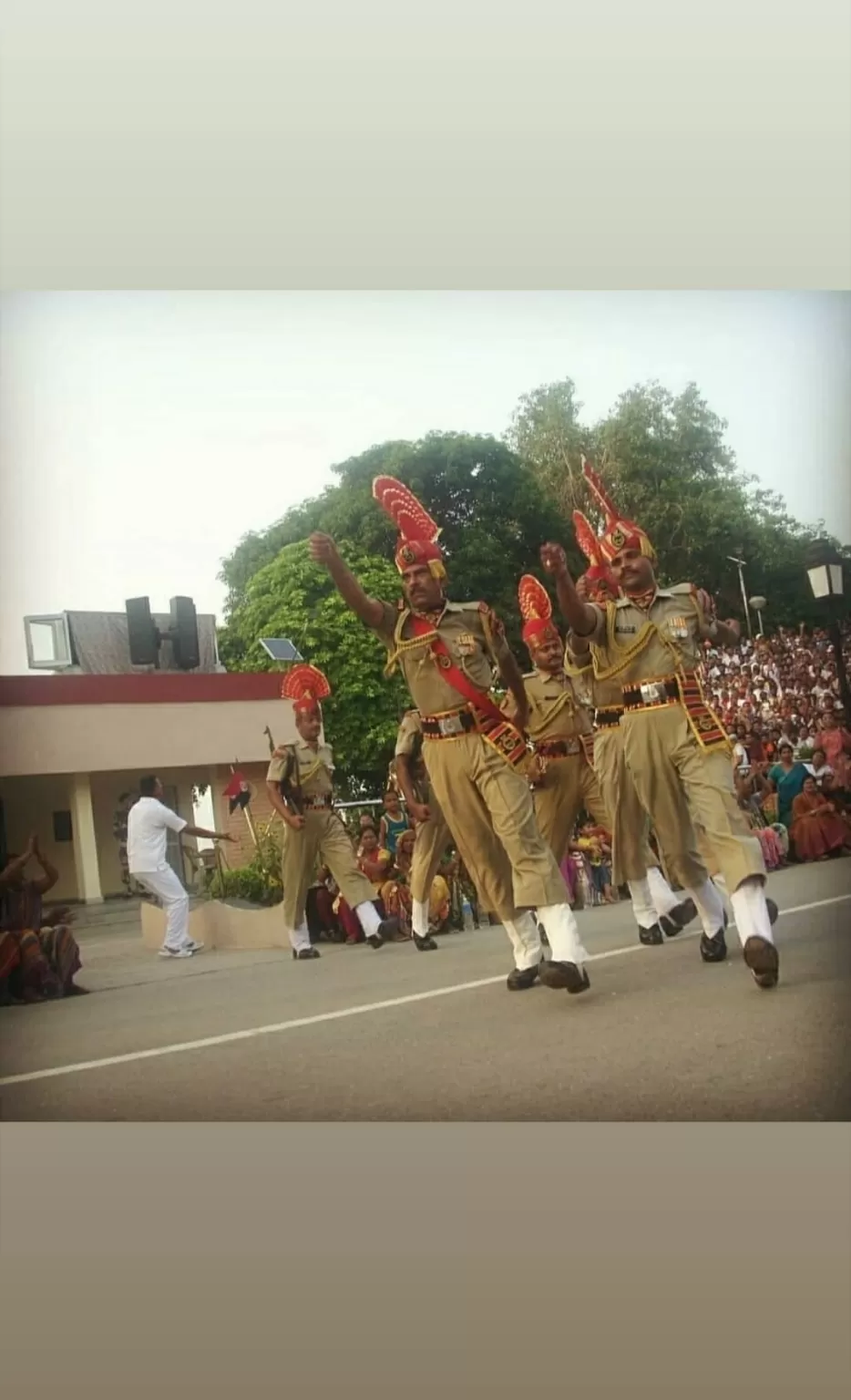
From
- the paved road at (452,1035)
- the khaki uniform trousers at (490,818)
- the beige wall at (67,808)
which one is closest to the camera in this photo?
the paved road at (452,1035)

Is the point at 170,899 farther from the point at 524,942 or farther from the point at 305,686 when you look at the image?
the point at 524,942

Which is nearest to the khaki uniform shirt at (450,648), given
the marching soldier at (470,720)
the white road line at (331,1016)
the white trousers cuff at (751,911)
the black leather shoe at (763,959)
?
the marching soldier at (470,720)

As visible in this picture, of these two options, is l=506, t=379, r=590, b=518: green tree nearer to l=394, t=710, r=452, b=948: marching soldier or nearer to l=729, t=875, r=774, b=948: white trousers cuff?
l=394, t=710, r=452, b=948: marching soldier

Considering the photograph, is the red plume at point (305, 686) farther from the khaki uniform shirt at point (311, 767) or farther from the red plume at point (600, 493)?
the red plume at point (600, 493)

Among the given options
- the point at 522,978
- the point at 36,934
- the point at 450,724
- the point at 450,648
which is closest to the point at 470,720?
the point at 450,724

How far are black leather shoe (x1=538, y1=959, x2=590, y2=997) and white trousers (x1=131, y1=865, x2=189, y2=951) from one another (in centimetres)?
147

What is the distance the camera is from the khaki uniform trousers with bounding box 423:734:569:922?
5.55m

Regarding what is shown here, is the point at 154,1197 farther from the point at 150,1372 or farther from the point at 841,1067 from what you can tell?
the point at 841,1067

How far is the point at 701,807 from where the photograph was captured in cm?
549

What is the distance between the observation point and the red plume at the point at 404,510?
5.57 meters

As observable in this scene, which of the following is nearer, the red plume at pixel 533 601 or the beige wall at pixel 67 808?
the red plume at pixel 533 601

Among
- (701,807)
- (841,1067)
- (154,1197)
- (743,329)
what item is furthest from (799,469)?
(154,1197)

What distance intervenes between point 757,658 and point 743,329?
1.22 metres

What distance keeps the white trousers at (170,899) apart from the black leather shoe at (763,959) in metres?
2.17
